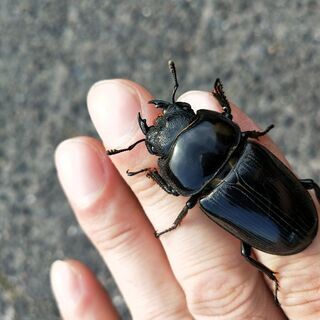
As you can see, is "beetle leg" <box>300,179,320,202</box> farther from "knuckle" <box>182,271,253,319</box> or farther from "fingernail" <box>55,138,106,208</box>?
"fingernail" <box>55,138,106,208</box>

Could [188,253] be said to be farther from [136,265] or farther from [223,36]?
[223,36]

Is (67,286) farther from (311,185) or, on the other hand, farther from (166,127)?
(311,185)

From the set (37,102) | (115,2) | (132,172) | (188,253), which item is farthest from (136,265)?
(115,2)

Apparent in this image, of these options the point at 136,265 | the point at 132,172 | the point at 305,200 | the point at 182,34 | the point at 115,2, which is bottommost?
the point at 136,265

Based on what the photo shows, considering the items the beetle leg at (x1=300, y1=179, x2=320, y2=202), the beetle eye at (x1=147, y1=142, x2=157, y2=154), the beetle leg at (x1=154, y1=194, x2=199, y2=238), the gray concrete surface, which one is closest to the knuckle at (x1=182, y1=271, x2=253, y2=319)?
the beetle leg at (x1=154, y1=194, x2=199, y2=238)

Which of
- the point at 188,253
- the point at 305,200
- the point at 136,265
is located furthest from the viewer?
the point at 136,265

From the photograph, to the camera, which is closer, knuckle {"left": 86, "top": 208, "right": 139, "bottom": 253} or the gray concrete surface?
knuckle {"left": 86, "top": 208, "right": 139, "bottom": 253}

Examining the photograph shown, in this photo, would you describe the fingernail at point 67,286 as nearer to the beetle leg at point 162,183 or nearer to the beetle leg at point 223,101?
the beetle leg at point 162,183

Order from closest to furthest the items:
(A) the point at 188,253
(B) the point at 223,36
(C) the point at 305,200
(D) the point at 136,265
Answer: (C) the point at 305,200
(A) the point at 188,253
(D) the point at 136,265
(B) the point at 223,36
